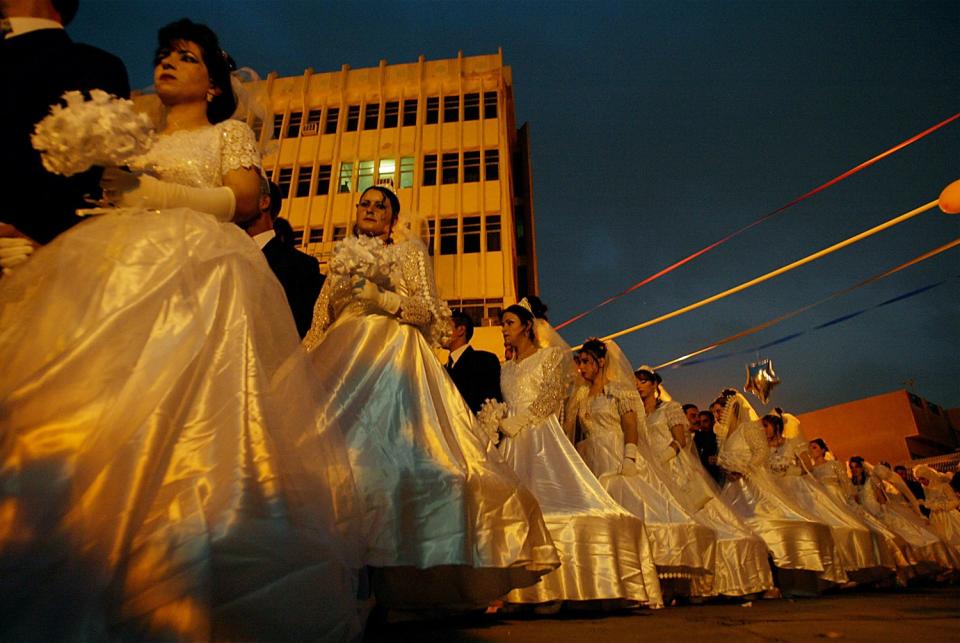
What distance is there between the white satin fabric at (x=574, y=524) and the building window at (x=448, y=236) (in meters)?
16.6

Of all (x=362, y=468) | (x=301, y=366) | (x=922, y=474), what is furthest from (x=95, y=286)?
(x=922, y=474)

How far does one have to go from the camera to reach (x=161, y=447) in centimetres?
136

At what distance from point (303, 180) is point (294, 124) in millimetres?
2863

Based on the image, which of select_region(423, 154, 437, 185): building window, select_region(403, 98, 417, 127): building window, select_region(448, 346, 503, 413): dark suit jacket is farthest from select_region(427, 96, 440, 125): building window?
select_region(448, 346, 503, 413): dark suit jacket

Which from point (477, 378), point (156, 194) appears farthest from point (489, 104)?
point (156, 194)

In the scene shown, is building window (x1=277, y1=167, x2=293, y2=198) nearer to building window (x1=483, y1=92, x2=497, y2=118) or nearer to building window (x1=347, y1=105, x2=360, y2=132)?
building window (x1=347, y1=105, x2=360, y2=132)

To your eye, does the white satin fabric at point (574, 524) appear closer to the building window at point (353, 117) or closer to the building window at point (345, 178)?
the building window at point (345, 178)

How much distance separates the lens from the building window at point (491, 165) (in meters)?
21.7

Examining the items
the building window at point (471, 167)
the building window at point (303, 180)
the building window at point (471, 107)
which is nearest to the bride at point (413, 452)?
the building window at point (471, 167)

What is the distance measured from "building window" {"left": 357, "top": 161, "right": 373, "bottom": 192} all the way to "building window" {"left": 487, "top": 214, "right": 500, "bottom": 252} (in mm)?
5047

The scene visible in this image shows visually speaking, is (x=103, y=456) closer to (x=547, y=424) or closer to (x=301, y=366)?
(x=301, y=366)

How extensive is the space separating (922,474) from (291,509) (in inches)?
535

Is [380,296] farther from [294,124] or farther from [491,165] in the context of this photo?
[294,124]

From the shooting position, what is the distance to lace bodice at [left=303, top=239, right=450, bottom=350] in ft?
9.62
